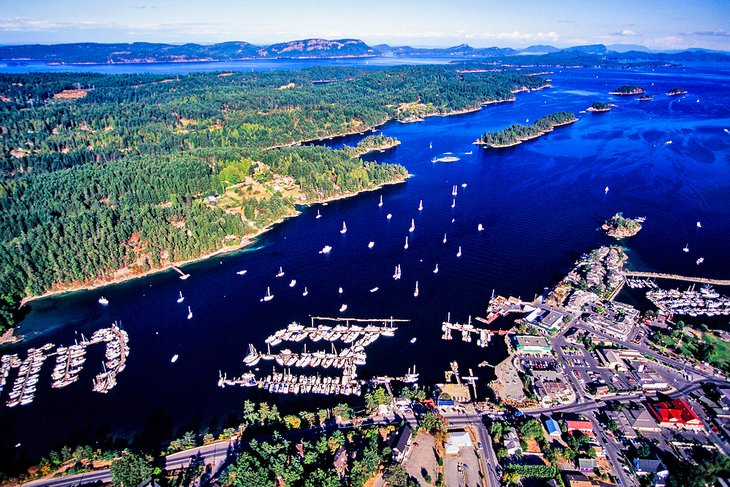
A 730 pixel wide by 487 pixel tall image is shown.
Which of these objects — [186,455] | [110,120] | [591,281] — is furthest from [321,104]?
[186,455]

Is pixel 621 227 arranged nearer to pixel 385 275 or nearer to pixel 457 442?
pixel 385 275

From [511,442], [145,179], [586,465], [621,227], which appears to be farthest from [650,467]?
[145,179]

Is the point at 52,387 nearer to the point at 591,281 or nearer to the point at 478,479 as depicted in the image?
the point at 478,479

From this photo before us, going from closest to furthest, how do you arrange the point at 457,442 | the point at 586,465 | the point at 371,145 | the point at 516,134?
the point at 586,465 → the point at 457,442 → the point at 371,145 → the point at 516,134

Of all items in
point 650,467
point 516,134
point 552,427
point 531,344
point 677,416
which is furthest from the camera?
point 516,134

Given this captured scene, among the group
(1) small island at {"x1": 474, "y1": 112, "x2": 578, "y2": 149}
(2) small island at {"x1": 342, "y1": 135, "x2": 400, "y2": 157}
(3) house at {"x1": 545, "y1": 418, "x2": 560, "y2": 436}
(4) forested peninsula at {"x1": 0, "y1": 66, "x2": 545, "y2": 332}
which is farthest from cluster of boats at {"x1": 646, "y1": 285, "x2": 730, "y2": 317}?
(1) small island at {"x1": 474, "y1": 112, "x2": 578, "y2": 149}

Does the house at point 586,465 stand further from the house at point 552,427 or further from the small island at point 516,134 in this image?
the small island at point 516,134
